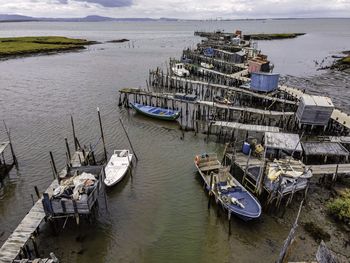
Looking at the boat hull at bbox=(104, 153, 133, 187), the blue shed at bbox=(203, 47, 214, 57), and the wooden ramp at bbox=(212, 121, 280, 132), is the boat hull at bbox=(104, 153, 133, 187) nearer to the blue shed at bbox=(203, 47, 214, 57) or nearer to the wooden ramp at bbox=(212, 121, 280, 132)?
the wooden ramp at bbox=(212, 121, 280, 132)

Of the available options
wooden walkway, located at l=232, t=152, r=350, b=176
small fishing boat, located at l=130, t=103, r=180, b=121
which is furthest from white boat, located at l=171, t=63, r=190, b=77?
wooden walkway, located at l=232, t=152, r=350, b=176

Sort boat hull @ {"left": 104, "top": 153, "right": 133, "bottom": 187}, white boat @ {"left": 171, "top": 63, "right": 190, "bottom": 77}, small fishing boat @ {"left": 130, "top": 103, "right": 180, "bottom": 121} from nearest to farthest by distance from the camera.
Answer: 1. boat hull @ {"left": 104, "top": 153, "right": 133, "bottom": 187}
2. small fishing boat @ {"left": 130, "top": 103, "right": 180, "bottom": 121}
3. white boat @ {"left": 171, "top": 63, "right": 190, "bottom": 77}

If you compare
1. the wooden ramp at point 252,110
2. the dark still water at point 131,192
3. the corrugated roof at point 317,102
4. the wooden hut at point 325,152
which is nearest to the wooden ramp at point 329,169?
the wooden hut at point 325,152

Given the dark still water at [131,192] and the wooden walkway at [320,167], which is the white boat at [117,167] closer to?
the dark still water at [131,192]

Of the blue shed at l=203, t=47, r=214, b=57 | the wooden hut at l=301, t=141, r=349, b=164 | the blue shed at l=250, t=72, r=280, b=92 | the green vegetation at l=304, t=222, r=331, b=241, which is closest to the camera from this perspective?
the green vegetation at l=304, t=222, r=331, b=241

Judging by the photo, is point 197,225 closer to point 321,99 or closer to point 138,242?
point 138,242

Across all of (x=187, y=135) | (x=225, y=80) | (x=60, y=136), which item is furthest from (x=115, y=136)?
(x=225, y=80)
